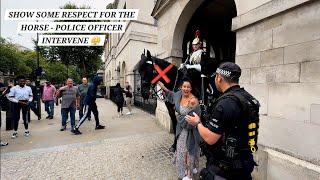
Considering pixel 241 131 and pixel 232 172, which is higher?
pixel 241 131

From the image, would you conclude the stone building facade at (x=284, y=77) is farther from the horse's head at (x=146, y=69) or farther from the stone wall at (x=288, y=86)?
the horse's head at (x=146, y=69)

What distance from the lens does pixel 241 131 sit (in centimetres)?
206

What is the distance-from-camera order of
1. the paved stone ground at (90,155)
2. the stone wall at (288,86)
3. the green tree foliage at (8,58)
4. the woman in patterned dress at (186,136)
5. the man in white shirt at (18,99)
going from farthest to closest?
1. the green tree foliage at (8,58)
2. the man in white shirt at (18,99)
3. the paved stone ground at (90,155)
4. the woman in patterned dress at (186,136)
5. the stone wall at (288,86)

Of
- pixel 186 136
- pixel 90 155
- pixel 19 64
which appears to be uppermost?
pixel 19 64

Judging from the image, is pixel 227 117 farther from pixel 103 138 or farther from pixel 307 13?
pixel 103 138

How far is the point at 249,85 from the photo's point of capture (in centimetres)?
421

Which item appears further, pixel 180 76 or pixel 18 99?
pixel 18 99

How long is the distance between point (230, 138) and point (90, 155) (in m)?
4.23

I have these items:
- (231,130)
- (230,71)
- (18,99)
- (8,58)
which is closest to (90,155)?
(18,99)

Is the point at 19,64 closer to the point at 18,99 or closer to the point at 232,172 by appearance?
the point at 18,99

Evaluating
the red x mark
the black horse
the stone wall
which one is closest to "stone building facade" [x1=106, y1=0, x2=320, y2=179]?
the stone wall

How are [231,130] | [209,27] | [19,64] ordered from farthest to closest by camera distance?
[19,64], [209,27], [231,130]

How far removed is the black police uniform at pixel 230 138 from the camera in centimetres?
200

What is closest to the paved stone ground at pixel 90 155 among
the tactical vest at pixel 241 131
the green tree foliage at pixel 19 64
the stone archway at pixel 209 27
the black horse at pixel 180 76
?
the black horse at pixel 180 76
